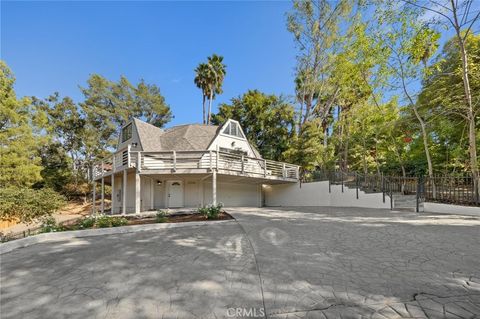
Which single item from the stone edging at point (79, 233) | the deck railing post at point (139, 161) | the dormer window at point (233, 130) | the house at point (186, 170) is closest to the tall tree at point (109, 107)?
the house at point (186, 170)

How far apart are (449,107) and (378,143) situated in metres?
8.46

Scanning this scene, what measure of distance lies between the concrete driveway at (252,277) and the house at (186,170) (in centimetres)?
704

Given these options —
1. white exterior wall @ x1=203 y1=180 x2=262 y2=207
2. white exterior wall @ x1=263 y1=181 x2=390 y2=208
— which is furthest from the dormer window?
white exterior wall @ x1=263 y1=181 x2=390 y2=208

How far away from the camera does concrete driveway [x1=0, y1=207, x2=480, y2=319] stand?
278cm

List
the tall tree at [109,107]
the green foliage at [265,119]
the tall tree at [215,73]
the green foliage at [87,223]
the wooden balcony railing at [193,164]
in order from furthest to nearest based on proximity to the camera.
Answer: the tall tree at [215,73] < the tall tree at [109,107] < the green foliage at [265,119] < the wooden balcony railing at [193,164] < the green foliage at [87,223]

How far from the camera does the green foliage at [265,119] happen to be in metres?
24.7

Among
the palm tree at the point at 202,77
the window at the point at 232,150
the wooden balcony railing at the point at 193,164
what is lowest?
the wooden balcony railing at the point at 193,164

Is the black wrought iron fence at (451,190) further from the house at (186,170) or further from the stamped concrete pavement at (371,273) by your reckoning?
the house at (186,170)

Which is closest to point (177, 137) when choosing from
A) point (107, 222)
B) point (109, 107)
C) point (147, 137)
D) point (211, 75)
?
point (147, 137)

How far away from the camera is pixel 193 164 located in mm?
14922

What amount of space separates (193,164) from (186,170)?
2.45 meters

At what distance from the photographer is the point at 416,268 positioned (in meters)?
3.83

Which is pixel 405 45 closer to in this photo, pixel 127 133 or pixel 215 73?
pixel 215 73

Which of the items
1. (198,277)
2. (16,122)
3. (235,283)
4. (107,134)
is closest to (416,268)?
(235,283)
